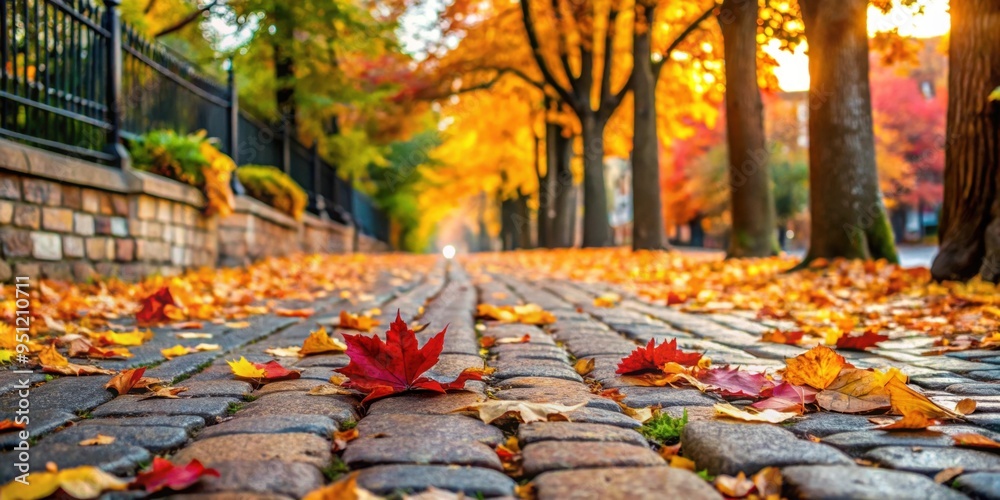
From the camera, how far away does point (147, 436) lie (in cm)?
195

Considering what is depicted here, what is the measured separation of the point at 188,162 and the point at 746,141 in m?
7.38

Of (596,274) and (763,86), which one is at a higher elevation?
(763,86)

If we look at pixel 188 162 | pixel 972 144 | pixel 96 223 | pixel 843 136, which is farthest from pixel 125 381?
pixel 843 136

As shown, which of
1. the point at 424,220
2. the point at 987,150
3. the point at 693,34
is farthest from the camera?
the point at 424,220

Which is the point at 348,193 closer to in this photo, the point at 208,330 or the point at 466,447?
the point at 208,330

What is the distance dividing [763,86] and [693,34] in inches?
118

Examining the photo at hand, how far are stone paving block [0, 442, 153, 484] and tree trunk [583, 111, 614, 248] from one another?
16864mm

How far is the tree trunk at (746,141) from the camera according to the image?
1076 centimetres

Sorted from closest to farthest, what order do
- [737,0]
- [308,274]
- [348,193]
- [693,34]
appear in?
[308,274] → [737,0] → [693,34] → [348,193]

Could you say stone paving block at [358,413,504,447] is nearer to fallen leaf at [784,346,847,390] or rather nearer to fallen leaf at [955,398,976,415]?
fallen leaf at [784,346,847,390]

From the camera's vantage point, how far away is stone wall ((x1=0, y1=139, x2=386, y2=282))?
5.30 m

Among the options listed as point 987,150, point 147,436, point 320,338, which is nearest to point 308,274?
point 320,338

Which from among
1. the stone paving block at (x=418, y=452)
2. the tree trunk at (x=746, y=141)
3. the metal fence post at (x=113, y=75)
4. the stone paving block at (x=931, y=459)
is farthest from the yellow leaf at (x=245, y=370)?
the tree trunk at (x=746, y=141)

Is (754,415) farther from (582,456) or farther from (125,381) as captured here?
(125,381)
